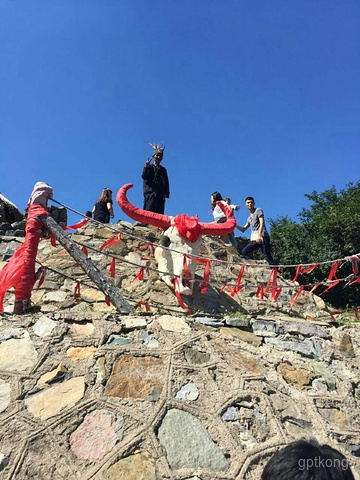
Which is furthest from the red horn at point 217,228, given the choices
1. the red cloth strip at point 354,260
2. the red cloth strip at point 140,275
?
the red cloth strip at point 354,260

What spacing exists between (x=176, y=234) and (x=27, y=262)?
2440mm

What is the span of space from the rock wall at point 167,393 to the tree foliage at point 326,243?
368 inches

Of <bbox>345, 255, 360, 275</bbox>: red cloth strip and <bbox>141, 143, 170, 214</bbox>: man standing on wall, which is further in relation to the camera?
<bbox>141, 143, 170, 214</bbox>: man standing on wall

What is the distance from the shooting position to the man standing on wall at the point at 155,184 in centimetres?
805

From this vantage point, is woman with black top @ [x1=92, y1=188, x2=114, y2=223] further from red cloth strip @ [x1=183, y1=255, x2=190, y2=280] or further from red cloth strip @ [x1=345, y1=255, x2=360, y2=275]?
red cloth strip @ [x1=345, y1=255, x2=360, y2=275]

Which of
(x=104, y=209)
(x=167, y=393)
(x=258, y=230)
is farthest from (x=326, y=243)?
(x=167, y=393)

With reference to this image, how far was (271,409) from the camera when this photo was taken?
3156 millimetres

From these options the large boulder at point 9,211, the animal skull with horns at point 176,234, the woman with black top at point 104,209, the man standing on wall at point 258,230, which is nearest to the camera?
the animal skull with horns at point 176,234

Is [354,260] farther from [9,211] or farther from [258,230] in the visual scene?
[9,211]

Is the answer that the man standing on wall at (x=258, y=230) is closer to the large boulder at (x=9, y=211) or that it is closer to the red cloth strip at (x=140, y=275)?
the red cloth strip at (x=140, y=275)

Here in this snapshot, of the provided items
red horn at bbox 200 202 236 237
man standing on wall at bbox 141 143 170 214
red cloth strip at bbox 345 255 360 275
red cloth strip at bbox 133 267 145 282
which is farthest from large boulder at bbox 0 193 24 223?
red cloth strip at bbox 345 255 360 275

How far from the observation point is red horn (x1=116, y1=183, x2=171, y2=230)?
597cm

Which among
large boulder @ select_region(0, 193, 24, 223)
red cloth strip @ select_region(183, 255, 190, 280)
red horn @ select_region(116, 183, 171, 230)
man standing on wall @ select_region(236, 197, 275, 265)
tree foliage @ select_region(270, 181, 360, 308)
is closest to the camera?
red cloth strip @ select_region(183, 255, 190, 280)

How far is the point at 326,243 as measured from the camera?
51.2 feet
